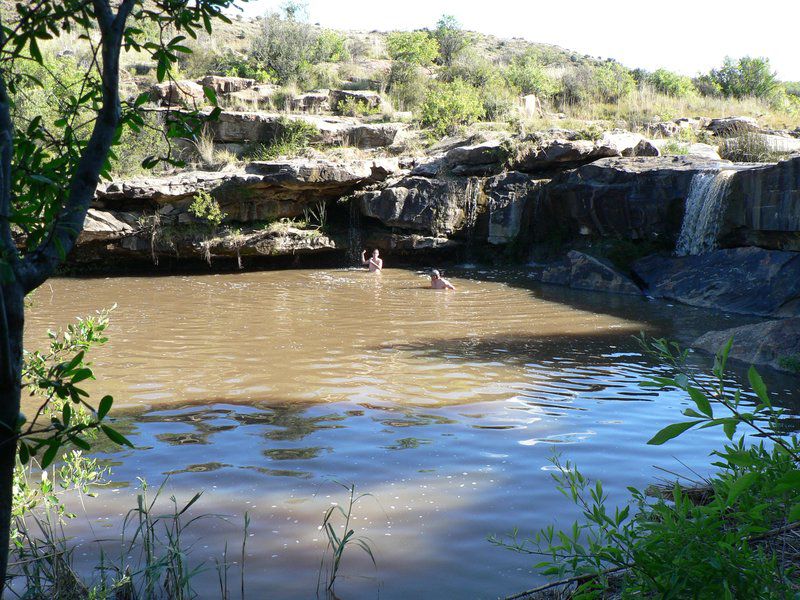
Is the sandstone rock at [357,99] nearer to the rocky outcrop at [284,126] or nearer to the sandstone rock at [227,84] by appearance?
the rocky outcrop at [284,126]

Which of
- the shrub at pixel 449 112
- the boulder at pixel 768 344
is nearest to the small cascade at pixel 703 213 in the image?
the boulder at pixel 768 344

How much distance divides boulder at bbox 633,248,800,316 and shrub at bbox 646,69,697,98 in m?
17.3

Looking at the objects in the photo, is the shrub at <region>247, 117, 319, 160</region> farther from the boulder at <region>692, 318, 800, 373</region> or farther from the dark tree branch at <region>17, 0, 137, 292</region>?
the dark tree branch at <region>17, 0, 137, 292</region>

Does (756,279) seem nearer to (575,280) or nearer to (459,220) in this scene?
(575,280)

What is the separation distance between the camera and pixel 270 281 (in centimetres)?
1711

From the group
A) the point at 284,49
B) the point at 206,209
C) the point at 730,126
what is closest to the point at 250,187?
the point at 206,209

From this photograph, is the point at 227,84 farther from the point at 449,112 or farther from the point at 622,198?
the point at 622,198

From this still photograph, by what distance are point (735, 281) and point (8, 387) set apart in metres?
13.5

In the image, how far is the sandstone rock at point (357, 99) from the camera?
81.2 feet

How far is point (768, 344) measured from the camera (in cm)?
871

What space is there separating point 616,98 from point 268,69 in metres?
13.4

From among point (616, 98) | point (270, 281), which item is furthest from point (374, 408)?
point (616, 98)

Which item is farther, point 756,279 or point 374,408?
point 756,279

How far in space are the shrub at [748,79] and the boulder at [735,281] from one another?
61.3 feet
